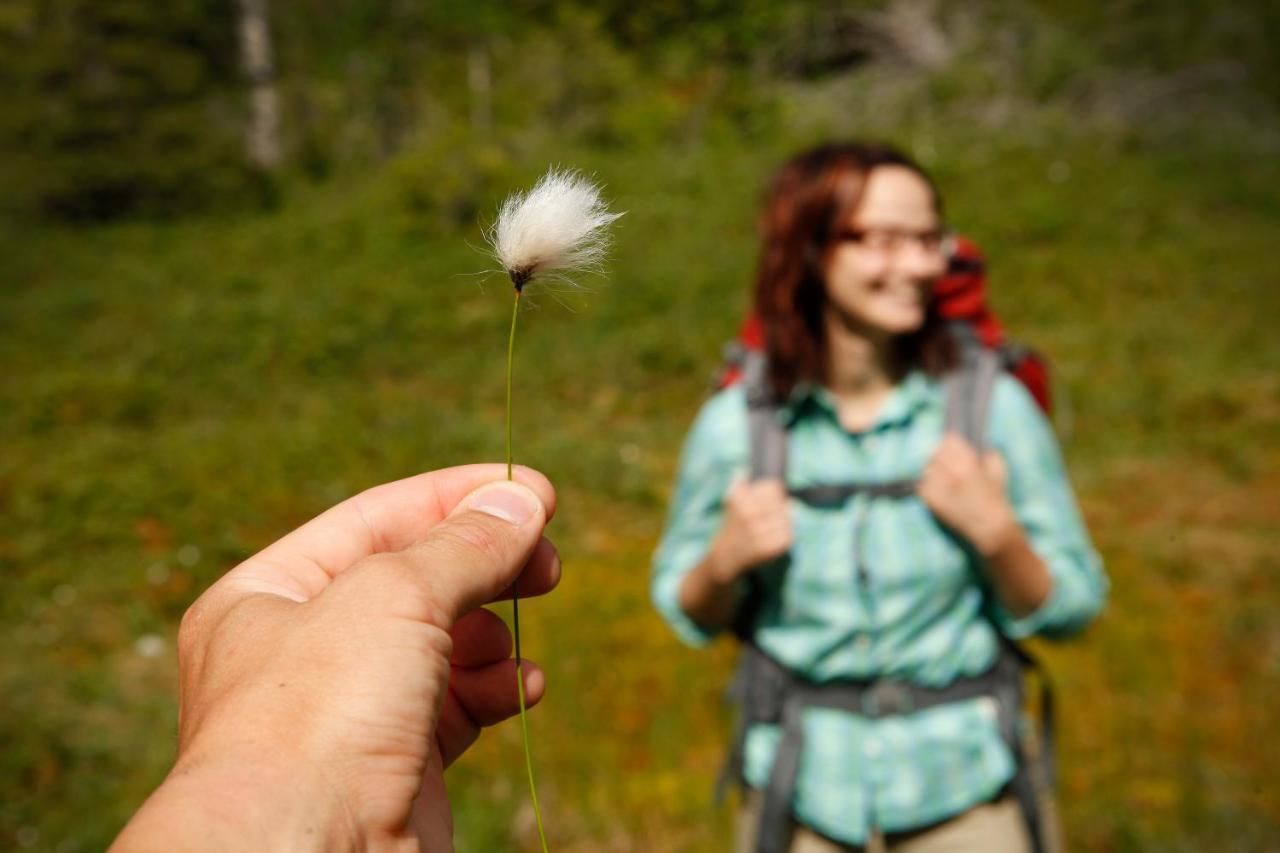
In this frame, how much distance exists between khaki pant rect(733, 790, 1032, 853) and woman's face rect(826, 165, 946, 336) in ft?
3.69

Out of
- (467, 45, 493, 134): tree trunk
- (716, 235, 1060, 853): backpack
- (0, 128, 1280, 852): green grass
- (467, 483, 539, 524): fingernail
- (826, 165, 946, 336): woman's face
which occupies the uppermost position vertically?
(467, 45, 493, 134): tree trunk

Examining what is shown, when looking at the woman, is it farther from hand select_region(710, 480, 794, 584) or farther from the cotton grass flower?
the cotton grass flower

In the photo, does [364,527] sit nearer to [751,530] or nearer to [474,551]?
[474,551]

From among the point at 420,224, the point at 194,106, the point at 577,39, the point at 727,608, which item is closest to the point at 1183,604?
the point at 727,608

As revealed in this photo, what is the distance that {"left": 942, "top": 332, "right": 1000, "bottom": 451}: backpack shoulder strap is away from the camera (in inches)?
94.6

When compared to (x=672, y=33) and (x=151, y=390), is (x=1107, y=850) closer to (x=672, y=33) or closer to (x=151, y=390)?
(x=151, y=390)

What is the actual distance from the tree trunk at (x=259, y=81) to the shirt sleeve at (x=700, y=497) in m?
16.6

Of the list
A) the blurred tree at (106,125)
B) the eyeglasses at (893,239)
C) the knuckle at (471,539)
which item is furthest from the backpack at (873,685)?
the blurred tree at (106,125)

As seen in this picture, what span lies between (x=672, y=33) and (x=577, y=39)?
1.34 m

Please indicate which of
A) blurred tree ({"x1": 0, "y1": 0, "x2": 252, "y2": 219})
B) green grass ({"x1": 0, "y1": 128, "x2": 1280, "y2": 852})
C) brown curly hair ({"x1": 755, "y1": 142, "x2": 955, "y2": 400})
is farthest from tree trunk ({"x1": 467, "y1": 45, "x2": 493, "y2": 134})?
brown curly hair ({"x1": 755, "y1": 142, "x2": 955, "y2": 400})

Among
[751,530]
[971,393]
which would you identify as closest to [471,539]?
[751,530]

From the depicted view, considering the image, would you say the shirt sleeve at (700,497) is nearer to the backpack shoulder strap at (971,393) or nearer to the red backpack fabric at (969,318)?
the red backpack fabric at (969,318)

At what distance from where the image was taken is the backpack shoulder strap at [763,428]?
242cm

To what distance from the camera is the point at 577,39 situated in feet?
43.4
